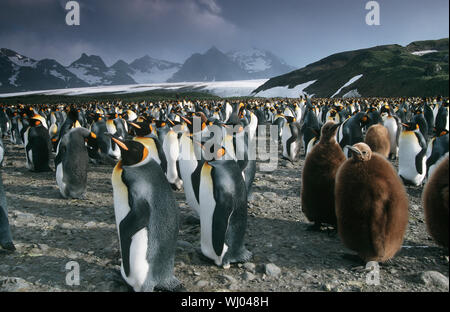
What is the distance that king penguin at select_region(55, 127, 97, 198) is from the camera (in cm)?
500

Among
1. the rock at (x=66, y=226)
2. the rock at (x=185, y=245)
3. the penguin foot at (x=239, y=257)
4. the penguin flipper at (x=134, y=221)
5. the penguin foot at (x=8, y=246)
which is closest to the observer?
the penguin flipper at (x=134, y=221)

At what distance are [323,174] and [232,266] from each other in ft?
4.40

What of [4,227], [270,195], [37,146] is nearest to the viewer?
[4,227]

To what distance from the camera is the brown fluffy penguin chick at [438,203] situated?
1916mm

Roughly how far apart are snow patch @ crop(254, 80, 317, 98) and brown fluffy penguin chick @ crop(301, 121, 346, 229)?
195 ft

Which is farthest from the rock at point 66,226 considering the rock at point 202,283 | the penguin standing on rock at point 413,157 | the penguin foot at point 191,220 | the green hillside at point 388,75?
the green hillside at point 388,75

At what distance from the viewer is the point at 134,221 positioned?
2.37m

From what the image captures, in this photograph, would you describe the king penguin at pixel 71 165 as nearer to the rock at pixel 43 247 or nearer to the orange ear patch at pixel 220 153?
the rock at pixel 43 247

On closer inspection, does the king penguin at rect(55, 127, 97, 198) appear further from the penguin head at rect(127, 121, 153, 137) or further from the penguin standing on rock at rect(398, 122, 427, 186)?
the penguin standing on rock at rect(398, 122, 427, 186)

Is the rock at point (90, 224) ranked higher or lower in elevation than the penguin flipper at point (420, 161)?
lower

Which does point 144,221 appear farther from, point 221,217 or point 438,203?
point 438,203

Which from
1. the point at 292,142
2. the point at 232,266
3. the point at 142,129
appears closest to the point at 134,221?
the point at 232,266

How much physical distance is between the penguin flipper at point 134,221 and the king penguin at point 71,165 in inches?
120
